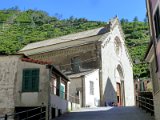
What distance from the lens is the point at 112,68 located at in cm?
4428

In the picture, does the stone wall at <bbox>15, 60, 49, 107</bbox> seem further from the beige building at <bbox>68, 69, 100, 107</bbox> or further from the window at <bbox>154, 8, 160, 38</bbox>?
the beige building at <bbox>68, 69, 100, 107</bbox>

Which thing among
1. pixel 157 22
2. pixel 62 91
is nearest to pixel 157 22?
pixel 157 22

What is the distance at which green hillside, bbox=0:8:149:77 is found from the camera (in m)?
85.9

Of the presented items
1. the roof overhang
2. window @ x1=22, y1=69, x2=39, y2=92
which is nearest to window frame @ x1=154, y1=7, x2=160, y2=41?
the roof overhang

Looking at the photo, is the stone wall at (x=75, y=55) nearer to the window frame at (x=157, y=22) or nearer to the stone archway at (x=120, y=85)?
the stone archway at (x=120, y=85)

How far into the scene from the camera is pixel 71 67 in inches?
1683

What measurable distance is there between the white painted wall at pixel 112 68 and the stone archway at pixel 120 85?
28.6 inches

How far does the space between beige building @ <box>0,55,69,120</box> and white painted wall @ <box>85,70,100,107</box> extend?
1268cm

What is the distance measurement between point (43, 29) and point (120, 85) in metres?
60.9

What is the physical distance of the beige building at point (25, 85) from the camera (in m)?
22.0

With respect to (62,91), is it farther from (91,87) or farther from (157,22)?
(157,22)

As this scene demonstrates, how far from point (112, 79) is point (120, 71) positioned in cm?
460

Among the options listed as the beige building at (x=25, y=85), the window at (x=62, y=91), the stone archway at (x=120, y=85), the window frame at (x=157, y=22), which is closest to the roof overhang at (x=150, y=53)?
the window frame at (x=157, y=22)

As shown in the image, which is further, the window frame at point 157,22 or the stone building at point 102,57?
the stone building at point 102,57
